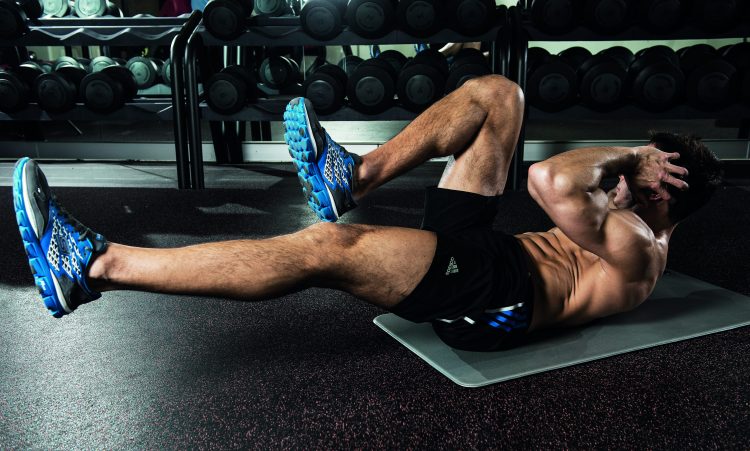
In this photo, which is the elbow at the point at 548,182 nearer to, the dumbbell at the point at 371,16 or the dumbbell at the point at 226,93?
the dumbbell at the point at 371,16

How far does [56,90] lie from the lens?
3.42 metres

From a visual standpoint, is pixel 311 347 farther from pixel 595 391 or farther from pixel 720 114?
pixel 720 114

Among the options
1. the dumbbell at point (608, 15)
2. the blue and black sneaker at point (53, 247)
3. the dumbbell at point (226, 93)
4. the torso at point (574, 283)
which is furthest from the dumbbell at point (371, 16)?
the blue and black sneaker at point (53, 247)

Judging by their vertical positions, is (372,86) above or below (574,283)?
above

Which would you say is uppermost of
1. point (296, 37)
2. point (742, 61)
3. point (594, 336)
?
point (296, 37)

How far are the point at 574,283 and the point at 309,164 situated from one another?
0.70m

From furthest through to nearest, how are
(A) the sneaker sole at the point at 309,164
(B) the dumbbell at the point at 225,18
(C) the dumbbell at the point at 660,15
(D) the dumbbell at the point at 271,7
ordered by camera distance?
1. (D) the dumbbell at the point at 271,7
2. (B) the dumbbell at the point at 225,18
3. (C) the dumbbell at the point at 660,15
4. (A) the sneaker sole at the point at 309,164

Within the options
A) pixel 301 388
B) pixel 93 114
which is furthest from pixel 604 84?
pixel 93 114

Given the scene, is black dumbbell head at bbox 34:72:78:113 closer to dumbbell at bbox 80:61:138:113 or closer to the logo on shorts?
dumbbell at bbox 80:61:138:113

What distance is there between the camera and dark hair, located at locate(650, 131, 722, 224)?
4.49 feet

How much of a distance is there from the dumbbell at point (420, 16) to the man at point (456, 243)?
5.48ft

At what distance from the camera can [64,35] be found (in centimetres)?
344

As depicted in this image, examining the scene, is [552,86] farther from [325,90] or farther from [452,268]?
[452,268]

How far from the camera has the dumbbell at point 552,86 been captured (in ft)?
10.4
